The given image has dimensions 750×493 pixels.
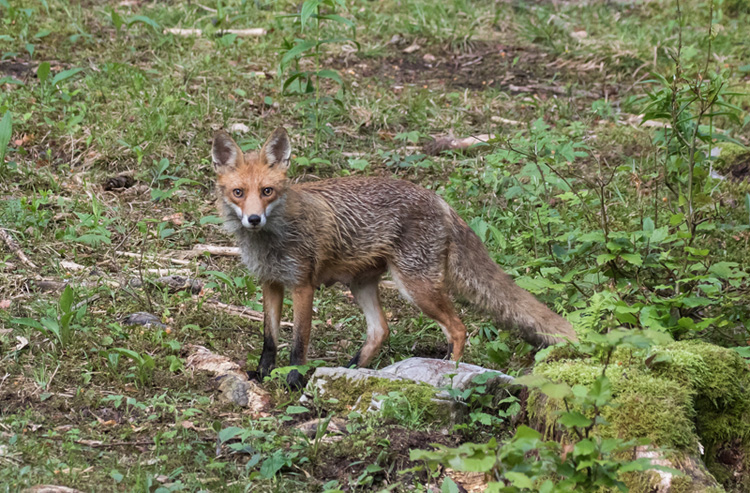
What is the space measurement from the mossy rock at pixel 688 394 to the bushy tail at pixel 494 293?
0.92 m

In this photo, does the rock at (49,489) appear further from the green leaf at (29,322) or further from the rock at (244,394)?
the green leaf at (29,322)

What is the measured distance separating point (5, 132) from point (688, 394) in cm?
643

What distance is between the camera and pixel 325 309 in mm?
6684

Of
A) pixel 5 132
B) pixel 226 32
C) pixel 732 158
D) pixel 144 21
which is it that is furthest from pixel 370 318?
pixel 226 32

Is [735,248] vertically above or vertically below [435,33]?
below

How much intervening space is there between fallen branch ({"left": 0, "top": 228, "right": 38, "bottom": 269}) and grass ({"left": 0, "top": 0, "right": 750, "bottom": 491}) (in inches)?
2.0

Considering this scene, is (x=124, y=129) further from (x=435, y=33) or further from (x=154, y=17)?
(x=435, y=33)

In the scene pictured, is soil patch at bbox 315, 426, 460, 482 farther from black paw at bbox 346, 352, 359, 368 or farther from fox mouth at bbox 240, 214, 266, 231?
fox mouth at bbox 240, 214, 266, 231

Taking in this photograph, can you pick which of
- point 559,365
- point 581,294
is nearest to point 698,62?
point 581,294

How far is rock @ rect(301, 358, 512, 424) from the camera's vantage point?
4.62 metres

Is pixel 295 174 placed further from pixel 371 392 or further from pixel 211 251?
pixel 371 392

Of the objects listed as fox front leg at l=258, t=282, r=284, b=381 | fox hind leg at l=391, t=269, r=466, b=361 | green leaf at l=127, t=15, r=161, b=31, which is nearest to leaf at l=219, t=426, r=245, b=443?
fox front leg at l=258, t=282, r=284, b=381

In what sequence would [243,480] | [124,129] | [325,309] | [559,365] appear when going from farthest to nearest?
1. [124,129]
2. [325,309]
3. [559,365]
4. [243,480]

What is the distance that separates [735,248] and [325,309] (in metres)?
3.73
